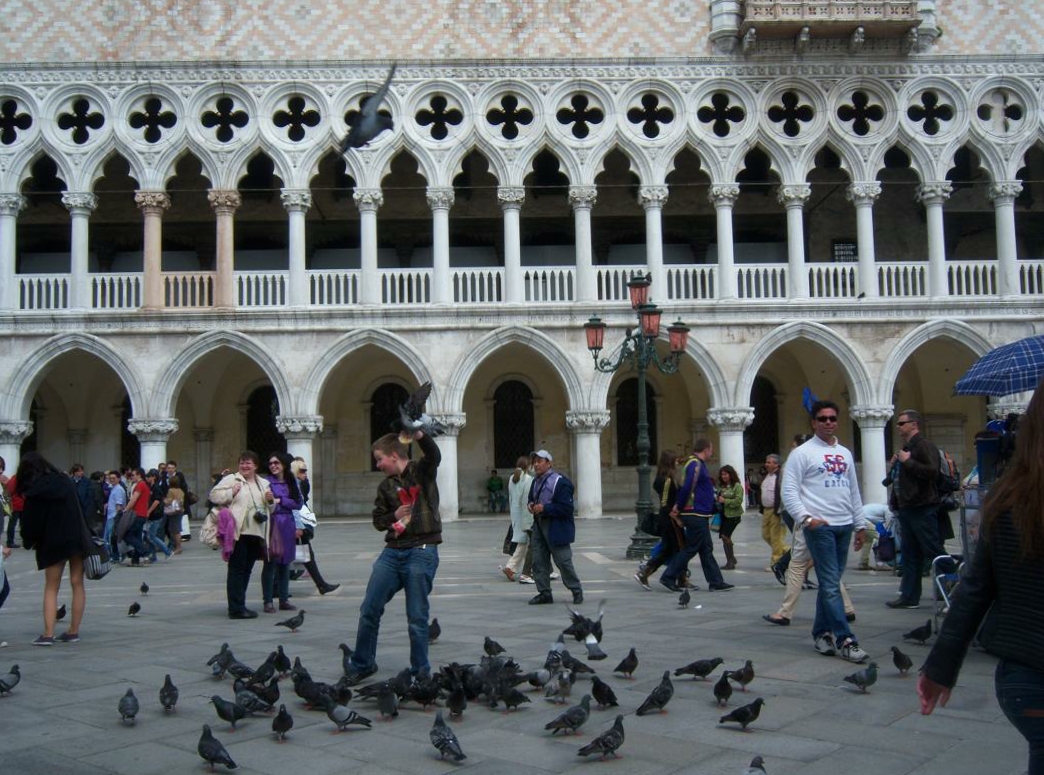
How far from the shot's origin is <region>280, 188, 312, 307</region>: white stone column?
2216 centimetres

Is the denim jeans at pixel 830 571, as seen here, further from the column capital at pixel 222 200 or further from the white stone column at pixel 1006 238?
the column capital at pixel 222 200

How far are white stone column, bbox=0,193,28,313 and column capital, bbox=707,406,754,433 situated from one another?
1562cm

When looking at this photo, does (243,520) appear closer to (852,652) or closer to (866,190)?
(852,652)

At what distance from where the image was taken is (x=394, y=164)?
→ 81.9ft

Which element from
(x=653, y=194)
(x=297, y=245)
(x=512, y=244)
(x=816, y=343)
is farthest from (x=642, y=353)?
(x=297, y=245)

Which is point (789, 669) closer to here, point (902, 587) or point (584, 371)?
point (902, 587)

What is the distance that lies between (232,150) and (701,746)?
20.0 m

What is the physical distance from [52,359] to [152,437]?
280 cm

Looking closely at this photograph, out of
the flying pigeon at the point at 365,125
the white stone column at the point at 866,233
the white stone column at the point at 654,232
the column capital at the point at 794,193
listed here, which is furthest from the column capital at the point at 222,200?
the white stone column at the point at 866,233

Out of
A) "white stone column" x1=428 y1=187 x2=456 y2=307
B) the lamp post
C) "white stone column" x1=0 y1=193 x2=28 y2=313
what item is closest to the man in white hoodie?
the lamp post

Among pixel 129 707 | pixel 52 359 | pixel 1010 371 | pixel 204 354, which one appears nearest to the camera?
pixel 129 707

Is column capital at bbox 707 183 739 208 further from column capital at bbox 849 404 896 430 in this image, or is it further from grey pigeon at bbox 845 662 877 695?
grey pigeon at bbox 845 662 877 695

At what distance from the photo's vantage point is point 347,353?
72.6 feet

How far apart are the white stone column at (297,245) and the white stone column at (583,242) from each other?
6021mm
